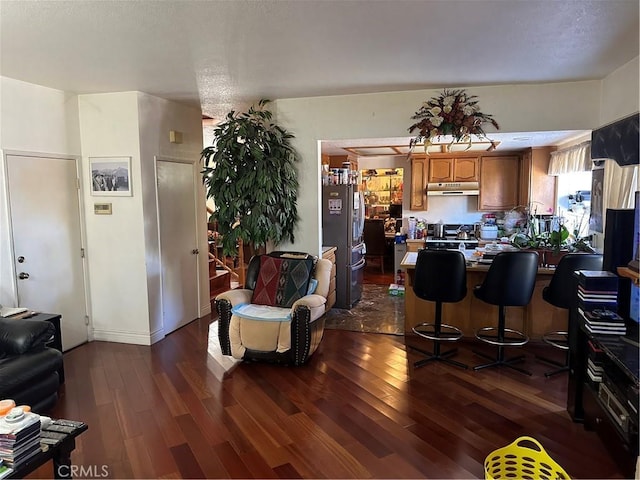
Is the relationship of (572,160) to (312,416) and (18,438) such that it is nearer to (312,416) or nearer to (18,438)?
(312,416)

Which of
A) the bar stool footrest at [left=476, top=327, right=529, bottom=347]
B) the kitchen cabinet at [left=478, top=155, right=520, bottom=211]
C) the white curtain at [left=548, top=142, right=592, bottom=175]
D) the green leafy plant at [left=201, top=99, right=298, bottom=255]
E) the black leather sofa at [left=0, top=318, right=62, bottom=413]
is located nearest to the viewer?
the black leather sofa at [left=0, top=318, right=62, bottom=413]

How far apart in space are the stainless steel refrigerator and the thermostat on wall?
8.21 ft

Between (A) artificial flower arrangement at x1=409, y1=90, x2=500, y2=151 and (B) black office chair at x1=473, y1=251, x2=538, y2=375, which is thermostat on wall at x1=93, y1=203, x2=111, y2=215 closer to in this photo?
(A) artificial flower arrangement at x1=409, y1=90, x2=500, y2=151

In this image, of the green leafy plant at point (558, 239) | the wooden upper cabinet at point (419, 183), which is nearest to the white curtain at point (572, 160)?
the green leafy plant at point (558, 239)

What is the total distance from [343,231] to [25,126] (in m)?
3.52

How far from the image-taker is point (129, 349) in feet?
14.3

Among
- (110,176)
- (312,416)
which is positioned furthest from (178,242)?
(312,416)

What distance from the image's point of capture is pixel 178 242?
4.98 meters

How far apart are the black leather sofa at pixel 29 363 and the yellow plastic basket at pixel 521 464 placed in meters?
2.84

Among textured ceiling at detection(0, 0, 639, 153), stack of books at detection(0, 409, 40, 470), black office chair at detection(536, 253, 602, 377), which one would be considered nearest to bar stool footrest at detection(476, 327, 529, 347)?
black office chair at detection(536, 253, 602, 377)

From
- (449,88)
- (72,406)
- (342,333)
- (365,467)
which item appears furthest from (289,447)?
(449,88)

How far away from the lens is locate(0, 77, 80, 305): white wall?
12.2ft

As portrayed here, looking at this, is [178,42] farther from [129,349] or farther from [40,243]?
[129,349]

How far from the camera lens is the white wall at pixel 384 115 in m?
3.98
